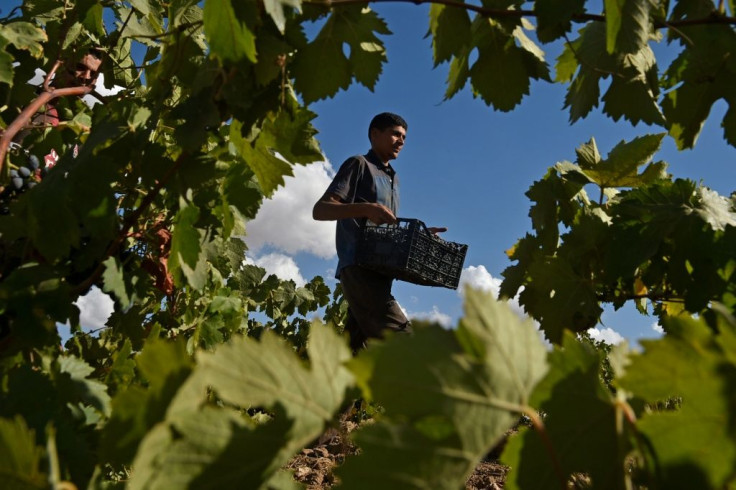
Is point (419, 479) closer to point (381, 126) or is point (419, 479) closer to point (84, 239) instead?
point (84, 239)

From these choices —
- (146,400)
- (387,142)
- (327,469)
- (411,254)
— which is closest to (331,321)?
(146,400)

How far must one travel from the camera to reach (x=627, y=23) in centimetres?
119

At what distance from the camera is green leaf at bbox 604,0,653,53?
1159 millimetres

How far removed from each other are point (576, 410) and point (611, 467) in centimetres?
7

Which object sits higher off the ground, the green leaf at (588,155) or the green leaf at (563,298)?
the green leaf at (588,155)

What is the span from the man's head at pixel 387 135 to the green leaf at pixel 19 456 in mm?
4557

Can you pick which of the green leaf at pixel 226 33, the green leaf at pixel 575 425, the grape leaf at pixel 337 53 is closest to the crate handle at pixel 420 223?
the grape leaf at pixel 337 53

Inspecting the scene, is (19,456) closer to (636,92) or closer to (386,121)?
(636,92)

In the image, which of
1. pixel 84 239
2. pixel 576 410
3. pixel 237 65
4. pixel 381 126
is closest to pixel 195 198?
pixel 84 239

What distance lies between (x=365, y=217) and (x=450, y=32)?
300 cm

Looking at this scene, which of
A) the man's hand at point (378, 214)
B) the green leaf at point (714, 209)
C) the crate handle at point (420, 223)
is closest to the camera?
the green leaf at point (714, 209)

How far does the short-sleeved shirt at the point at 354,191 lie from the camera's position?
14.4 feet

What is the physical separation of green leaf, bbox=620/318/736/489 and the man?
3584 mm

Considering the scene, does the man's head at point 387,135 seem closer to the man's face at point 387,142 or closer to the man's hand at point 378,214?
the man's face at point 387,142
